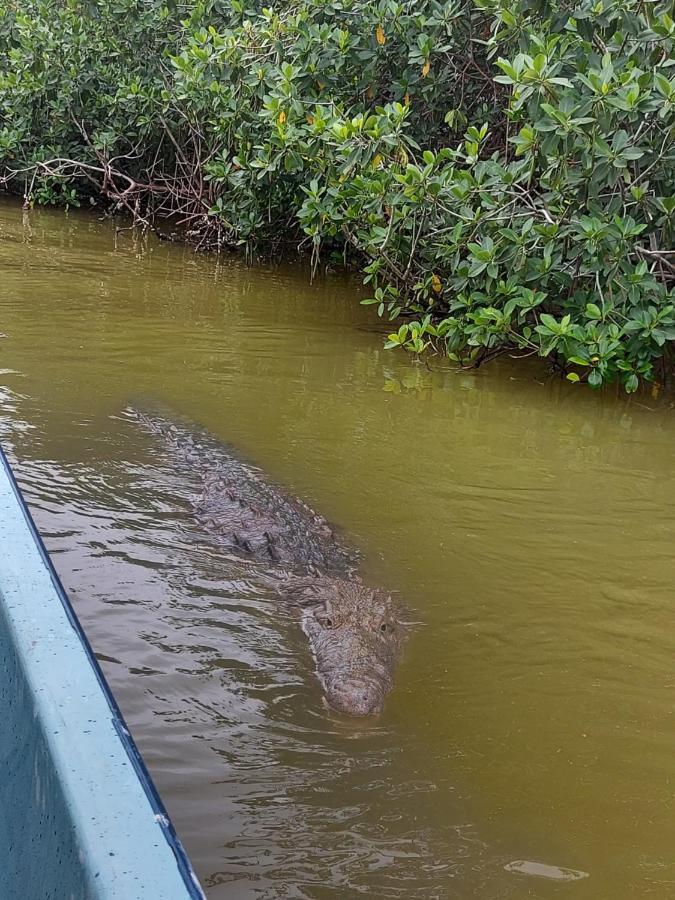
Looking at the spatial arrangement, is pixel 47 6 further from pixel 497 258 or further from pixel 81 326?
pixel 497 258

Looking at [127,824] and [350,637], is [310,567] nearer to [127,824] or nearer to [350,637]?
[350,637]

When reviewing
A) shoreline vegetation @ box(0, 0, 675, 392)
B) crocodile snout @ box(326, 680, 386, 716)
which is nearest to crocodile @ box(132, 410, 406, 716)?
crocodile snout @ box(326, 680, 386, 716)

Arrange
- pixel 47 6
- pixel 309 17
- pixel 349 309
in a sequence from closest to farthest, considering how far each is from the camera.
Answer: pixel 309 17
pixel 349 309
pixel 47 6

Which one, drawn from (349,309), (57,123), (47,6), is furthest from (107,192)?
(349,309)

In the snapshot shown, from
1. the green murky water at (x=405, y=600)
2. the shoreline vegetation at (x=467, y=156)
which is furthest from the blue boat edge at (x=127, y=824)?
the shoreline vegetation at (x=467, y=156)

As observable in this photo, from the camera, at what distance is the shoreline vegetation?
21.6 feet

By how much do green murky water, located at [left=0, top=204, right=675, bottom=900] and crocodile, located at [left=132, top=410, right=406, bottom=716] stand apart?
91 millimetres

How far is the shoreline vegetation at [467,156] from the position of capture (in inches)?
259

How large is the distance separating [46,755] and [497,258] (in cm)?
629

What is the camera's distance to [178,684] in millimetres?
3297

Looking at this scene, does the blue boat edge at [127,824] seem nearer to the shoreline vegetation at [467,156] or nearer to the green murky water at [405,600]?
the green murky water at [405,600]

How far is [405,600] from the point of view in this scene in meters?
4.21

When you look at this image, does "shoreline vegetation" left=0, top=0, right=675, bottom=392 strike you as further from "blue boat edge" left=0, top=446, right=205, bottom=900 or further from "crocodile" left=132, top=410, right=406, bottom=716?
"blue boat edge" left=0, top=446, right=205, bottom=900

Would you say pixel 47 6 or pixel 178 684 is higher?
pixel 47 6
